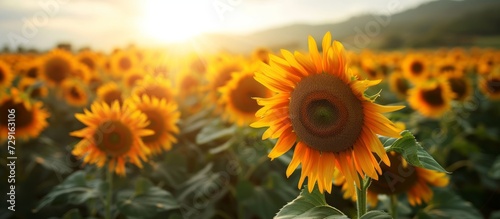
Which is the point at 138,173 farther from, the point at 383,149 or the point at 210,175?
the point at 383,149

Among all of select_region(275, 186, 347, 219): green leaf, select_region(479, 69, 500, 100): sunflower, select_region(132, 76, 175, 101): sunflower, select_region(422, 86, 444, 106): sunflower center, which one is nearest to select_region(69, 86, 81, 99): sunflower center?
select_region(132, 76, 175, 101): sunflower

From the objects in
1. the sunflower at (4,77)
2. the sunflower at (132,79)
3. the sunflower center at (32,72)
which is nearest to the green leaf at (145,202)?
the sunflower at (132,79)

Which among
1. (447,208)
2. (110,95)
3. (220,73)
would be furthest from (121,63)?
(447,208)

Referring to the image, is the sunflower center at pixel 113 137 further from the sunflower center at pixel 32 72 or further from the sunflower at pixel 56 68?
the sunflower center at pixel 32 72

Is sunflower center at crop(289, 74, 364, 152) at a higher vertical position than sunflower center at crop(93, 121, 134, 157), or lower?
lower

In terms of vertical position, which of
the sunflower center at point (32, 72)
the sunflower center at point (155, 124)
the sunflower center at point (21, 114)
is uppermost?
the sunflower center at point (32, 72)

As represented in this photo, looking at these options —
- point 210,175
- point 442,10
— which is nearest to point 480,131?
point 210,175

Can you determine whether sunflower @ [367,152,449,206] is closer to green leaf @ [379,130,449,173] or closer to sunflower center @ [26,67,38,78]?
green leaf @ [379,130,449,173]
